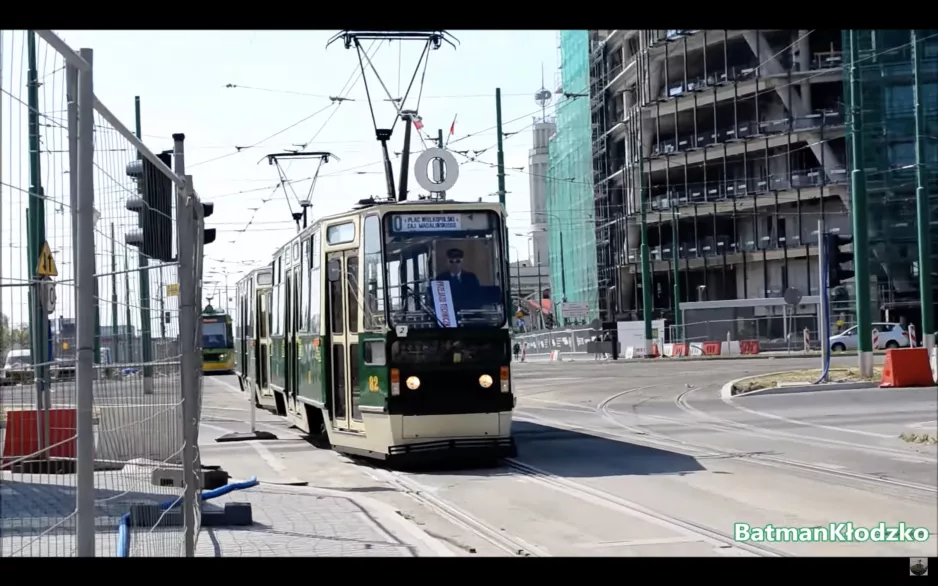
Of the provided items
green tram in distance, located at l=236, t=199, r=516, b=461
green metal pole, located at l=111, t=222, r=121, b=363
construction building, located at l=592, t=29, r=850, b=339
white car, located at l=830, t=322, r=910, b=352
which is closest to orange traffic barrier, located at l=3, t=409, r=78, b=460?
green metal pole, located at l=111, t=222, r=121, b=363

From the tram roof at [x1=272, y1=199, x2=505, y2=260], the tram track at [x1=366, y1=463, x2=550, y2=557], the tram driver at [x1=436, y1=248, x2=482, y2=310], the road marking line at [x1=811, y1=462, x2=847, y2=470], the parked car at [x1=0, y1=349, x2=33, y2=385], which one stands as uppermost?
the tram roof at [x1=272, y1=199, x2=505, y2=260]

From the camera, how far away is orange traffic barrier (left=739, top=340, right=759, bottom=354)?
5004cm

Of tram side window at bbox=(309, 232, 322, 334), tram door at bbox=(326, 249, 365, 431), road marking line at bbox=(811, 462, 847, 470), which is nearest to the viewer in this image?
road marking line at bbox=(811, 462, 847, 470)

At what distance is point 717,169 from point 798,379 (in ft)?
36.7

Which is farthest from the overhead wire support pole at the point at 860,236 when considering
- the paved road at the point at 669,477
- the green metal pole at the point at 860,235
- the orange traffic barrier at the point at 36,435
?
the orange traffic barrier at the point at 36,435

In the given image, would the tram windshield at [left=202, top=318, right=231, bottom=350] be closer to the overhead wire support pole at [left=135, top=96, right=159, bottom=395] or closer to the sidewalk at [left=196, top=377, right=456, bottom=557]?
the sidewalk at [left=196, top=377, right=456, bottom=557]

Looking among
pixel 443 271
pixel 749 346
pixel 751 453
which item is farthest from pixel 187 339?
pixel 749 346

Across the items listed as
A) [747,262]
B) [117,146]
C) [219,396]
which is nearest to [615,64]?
[747,262]

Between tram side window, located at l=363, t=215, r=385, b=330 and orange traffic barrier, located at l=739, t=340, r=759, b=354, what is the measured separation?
38.4m

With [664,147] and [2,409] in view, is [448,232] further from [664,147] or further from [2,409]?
[664,147]

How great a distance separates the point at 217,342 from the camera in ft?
176

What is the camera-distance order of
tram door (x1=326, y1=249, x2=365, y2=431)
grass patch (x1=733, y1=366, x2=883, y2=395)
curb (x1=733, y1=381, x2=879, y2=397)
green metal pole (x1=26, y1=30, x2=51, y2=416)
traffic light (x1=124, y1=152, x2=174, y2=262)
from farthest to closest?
grass patch (x1=733, y1=366, x2=883, y2=395) < curb (x1=733, y1=381, x2=879, y2=397) < tram door (x1=326, y1=249, x2=365, y2=431) < traffic light (x1=124, y1=152, x2=174, y2=262) < green metal pole (x1=26, y1=30, x2=51, y2=416)

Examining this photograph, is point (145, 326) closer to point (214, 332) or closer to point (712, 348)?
point (712, 348)

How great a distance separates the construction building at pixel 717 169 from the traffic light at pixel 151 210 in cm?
373
